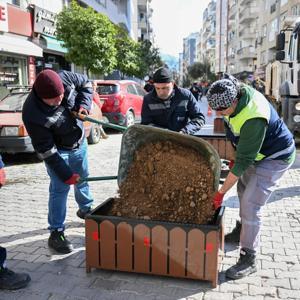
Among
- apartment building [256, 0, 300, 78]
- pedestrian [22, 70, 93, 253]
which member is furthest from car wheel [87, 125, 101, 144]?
apartment building [256, 0, 300, 78]

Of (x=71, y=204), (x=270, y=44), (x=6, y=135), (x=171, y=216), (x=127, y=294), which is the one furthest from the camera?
(x=270, y=44)

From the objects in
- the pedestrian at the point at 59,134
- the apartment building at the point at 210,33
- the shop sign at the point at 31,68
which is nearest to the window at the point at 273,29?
the shop sign at the point at 31,68

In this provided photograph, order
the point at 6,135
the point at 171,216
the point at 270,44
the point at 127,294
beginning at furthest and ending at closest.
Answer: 1. the point at 270,44
2. the point at 6,135
3. the point at 171,216
4. the point at 127,294

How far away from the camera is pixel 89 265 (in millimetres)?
3701

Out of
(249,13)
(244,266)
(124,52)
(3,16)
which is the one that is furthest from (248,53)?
(244,266)

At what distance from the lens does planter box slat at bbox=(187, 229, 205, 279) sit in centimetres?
337

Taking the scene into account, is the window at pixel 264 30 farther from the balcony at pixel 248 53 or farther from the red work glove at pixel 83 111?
the red work glove at pixel 83 111

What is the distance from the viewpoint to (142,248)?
11.6ft

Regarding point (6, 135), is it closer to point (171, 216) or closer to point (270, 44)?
point (171, 216)

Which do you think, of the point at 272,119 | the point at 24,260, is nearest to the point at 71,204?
the point at 24,260

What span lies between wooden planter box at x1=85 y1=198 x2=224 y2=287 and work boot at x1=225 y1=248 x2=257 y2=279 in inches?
9.0

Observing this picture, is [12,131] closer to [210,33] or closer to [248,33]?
[248,33]

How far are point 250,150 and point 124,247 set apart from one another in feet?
4.32

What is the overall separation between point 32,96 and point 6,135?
4.80 meters
